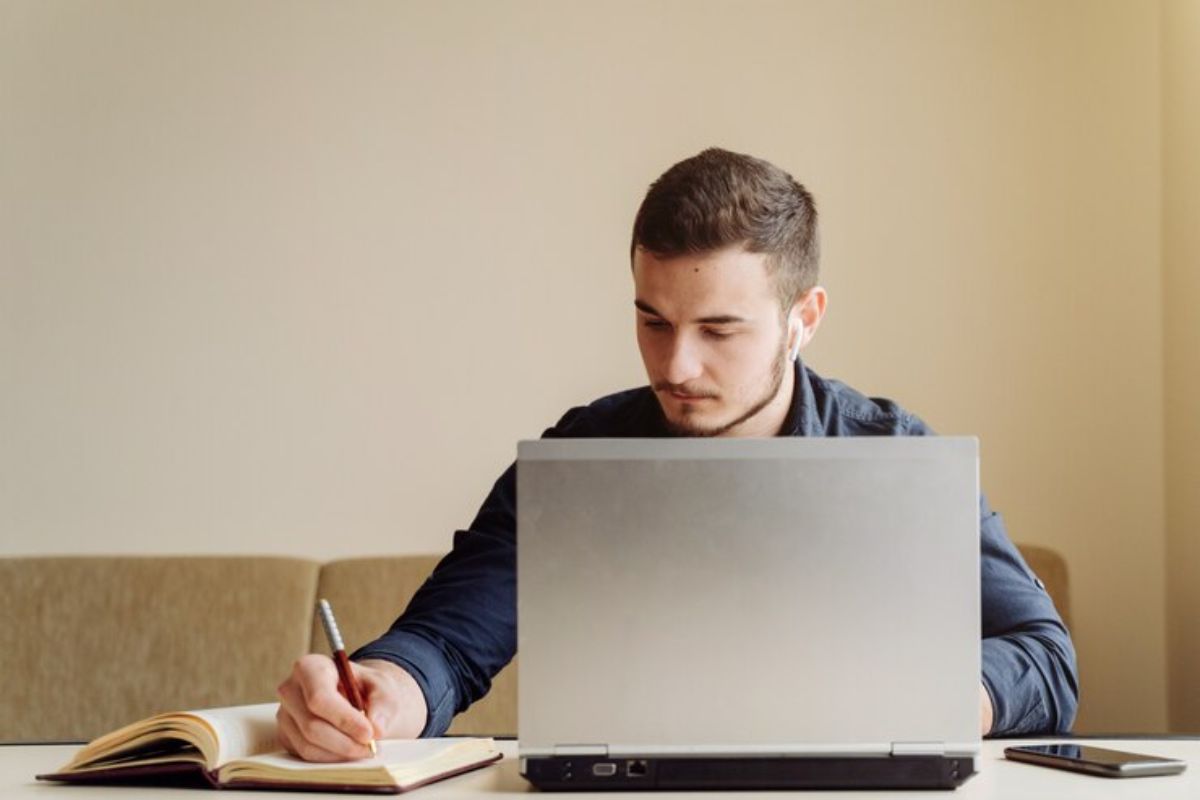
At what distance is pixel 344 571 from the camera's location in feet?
8.36

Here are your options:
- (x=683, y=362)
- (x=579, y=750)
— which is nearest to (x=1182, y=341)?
(x=683, y=362)

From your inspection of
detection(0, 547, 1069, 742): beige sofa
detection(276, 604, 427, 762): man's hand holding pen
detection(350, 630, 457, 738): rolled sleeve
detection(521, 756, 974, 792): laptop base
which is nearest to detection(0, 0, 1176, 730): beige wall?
detection(0, 547, 1069, 742): beige sofa

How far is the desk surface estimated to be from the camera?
3.34 feet

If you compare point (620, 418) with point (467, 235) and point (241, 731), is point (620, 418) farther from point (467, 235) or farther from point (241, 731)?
point (467, 235)

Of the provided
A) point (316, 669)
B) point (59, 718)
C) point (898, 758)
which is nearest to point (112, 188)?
point (59, 718)

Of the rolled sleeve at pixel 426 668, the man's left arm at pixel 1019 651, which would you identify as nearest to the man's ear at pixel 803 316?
the man's left arm at pixel 1019 651

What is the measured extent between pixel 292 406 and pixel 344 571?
0.34 m

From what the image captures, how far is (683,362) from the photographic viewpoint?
1559 mm

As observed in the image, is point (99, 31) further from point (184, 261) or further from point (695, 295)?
point (695, 295)

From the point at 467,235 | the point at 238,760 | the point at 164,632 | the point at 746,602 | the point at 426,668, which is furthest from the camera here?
the point at 467,235

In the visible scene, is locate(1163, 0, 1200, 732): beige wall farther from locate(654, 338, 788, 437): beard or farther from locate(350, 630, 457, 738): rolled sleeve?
locate(350, 630, 457, 738): rolled sleeve

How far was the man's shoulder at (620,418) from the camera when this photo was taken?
1.77 meters

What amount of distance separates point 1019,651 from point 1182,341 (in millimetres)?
1279

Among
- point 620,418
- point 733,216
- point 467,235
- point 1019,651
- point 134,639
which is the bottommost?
point 134,639
